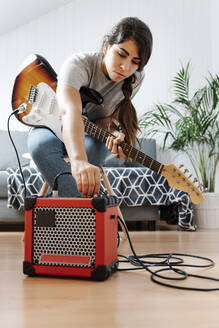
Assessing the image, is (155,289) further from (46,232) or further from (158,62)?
(158,62)

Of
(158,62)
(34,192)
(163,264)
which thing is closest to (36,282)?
(163,264)

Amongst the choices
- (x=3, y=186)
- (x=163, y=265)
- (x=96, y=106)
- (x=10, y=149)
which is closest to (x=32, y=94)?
(x=96, y=106)

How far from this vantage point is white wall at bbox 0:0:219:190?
305cm

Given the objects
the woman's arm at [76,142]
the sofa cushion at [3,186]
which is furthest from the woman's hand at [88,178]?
the sofa cushion at [3,186]

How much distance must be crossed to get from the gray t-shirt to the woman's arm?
0.23 feet

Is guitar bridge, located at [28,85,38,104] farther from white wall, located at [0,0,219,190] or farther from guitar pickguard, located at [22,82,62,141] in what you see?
white wall, located at [0,0,219,190]

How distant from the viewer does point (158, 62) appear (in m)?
3.15

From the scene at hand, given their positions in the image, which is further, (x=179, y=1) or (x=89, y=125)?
(x=179, y=1)

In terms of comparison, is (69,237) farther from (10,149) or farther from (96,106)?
(10,149)

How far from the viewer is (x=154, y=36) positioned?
3168 mm

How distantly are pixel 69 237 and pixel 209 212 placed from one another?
178cm

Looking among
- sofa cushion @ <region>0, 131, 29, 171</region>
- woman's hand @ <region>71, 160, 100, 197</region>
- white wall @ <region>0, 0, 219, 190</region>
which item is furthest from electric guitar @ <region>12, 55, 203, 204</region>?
white wall @ <region>0, 0, 219, 190</region>

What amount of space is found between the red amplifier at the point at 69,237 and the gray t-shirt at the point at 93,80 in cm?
47

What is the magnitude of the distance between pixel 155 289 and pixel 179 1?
303cm
